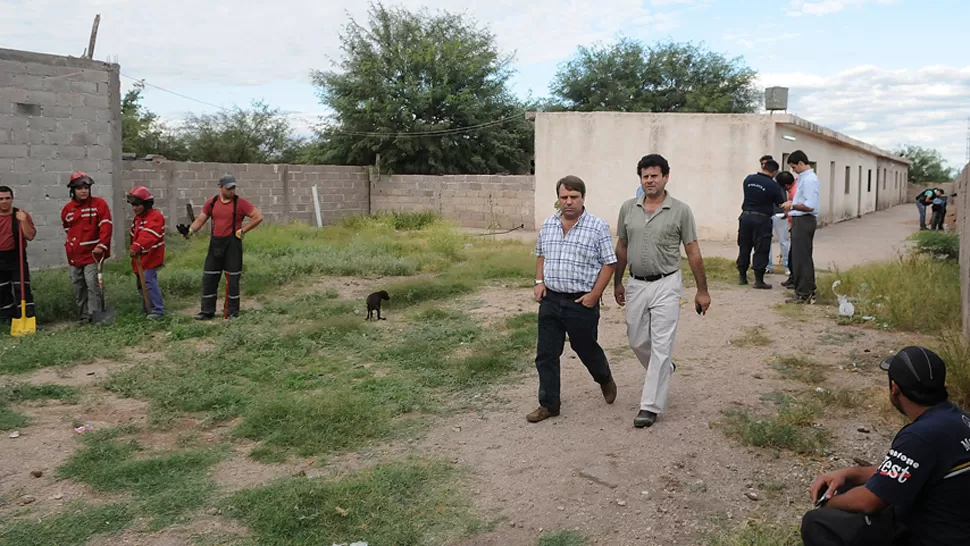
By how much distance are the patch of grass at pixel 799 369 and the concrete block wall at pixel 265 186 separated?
13.3 m

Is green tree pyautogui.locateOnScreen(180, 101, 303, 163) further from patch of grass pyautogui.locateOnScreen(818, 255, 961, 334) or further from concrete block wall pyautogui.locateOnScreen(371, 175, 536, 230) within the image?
patch of grass pyautogui.locateOnScreen(818, 255, 961, 334)

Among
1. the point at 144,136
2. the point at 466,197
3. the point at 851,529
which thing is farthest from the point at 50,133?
the point at 144,136

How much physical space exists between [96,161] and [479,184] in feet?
37.5

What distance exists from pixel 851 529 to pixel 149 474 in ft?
11.9

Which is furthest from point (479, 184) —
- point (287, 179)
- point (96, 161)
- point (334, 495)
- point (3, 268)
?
point (334, 495)

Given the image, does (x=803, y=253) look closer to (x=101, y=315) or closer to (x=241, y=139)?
(x=101, y=315)

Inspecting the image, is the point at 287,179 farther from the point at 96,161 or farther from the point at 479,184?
the point at 96,161

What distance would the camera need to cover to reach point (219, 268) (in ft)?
29.4

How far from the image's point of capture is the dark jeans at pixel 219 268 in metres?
8.88

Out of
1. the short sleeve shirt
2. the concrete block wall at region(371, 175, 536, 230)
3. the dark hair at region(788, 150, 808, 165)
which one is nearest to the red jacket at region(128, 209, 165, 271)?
the short sleeve shirt

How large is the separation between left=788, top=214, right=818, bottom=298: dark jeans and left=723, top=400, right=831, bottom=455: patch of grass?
14.0ft

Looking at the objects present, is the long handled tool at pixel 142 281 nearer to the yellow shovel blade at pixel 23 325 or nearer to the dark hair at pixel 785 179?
the yellow shovel blade at pixel 23 325

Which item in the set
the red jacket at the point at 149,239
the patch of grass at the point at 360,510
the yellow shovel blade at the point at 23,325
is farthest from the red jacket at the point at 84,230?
the patch of grass at the point at 360,510

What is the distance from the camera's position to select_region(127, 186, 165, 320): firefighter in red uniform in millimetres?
8562
